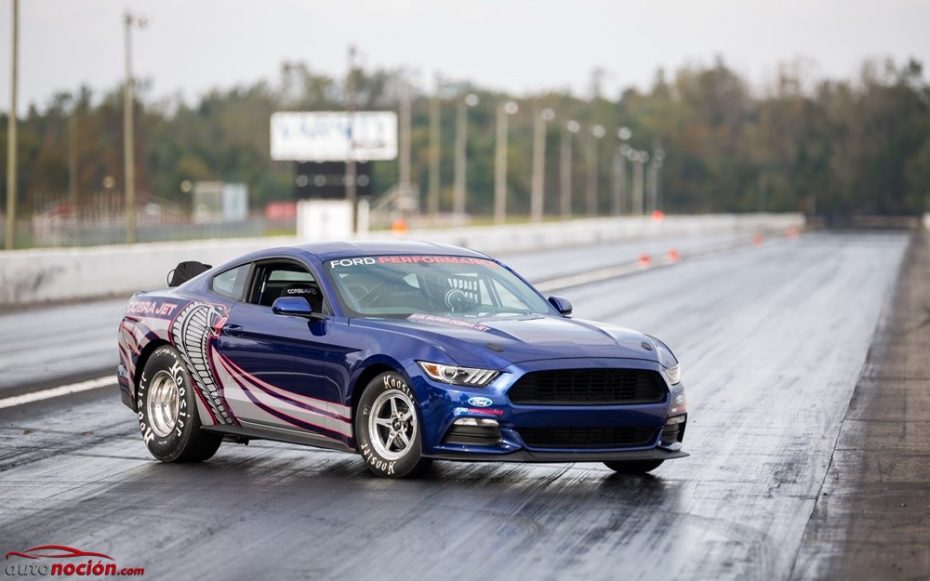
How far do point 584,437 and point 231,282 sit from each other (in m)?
2.79

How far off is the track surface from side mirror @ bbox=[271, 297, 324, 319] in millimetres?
959

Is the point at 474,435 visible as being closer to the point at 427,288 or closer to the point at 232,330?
the point at 427,288

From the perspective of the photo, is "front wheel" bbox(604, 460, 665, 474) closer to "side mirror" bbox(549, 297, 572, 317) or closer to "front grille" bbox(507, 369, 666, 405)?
"front grille" bbox(507, 369, 666, 405)

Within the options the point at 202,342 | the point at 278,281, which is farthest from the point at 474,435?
the point at 202,342

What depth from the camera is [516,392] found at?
909 cm

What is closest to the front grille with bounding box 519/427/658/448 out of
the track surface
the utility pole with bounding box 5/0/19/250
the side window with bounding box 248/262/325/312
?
the track surface

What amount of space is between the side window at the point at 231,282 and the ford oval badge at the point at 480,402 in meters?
2.16

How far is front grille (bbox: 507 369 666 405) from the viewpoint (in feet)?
29.9

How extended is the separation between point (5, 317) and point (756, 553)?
2044cm

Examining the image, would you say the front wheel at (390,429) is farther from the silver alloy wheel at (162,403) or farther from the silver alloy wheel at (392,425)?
the silver alloy wheel at (162,403)

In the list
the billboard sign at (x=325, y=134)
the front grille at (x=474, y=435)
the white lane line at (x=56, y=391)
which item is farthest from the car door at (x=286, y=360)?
the billboard sign at (x=325, y=134)

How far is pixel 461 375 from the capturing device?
912 cm

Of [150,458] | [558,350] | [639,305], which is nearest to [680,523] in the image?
[558,350]

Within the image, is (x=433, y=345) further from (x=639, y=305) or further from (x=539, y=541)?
(x=639, y=305)
